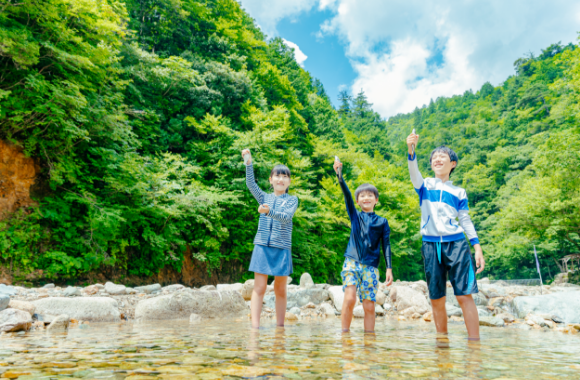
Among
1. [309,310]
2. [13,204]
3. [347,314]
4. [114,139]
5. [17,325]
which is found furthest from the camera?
[114,139]

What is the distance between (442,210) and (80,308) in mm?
4516

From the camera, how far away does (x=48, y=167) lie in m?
9.79

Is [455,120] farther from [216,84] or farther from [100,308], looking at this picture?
[100,308]

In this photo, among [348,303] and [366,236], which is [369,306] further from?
[366,236]

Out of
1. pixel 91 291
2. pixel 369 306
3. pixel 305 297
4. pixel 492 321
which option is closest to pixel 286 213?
pixel 369 306

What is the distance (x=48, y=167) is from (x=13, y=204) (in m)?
1.33

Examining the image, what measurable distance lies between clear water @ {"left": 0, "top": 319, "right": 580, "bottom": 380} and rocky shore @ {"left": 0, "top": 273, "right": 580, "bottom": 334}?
1.37 meters

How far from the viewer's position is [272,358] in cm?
194

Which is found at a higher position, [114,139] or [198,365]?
[114,139]

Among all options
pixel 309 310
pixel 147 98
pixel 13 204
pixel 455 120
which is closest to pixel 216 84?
pixel 147 98

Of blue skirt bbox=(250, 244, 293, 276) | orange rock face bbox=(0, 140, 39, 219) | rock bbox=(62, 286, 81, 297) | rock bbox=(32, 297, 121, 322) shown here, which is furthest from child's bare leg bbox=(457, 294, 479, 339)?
orange rock face bbox=(0, 140, 39, 219)

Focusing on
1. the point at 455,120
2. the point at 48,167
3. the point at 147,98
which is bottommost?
the point at 48,167

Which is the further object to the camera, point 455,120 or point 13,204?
point 455,120

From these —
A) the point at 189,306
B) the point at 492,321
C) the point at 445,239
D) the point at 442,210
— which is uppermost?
the point at 442,210
